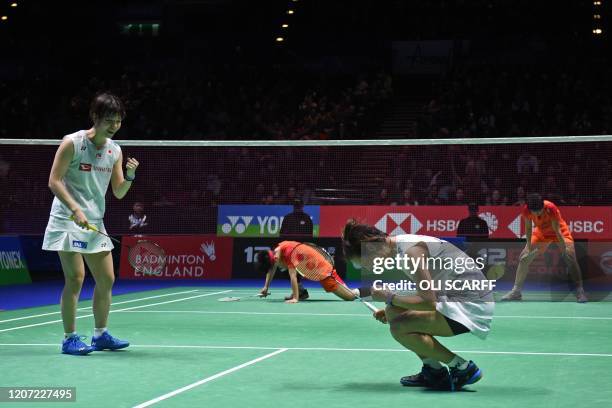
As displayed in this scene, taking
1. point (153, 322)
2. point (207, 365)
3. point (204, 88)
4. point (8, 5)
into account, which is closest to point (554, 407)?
point (207, 365)

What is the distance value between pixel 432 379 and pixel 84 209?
128 inches

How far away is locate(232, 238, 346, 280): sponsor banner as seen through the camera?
18094mm

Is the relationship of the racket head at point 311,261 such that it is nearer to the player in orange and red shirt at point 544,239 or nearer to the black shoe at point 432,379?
the player in orange and red shirt at point 544,239

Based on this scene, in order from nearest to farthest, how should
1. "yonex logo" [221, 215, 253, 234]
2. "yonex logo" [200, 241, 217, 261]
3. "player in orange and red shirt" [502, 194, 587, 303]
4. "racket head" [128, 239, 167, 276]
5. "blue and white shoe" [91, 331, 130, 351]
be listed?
1. "blue and white shoe" [91, 331, 130, 351]
2. "player in orange and red shirt" [502, 194, 587, 303]
3. "racket head" [128, 239, 167, 276]
4. "yonex logo" [221, 215, 253, 234]
5. "yonex logo" [200, 241, 217, 261]

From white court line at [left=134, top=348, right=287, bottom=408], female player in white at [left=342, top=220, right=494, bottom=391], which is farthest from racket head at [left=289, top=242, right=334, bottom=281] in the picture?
female player in white at [left=342, top=220, right=494, bottom=391]

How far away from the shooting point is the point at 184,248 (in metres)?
18.6

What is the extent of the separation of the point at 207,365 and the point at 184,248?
1149cm

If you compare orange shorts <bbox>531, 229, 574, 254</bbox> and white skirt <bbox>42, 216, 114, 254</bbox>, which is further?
orange shorts <bbox>531, 229, 574, 254</bbox>

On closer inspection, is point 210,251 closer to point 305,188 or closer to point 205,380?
point 305,188

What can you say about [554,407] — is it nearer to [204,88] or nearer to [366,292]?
[366,292]

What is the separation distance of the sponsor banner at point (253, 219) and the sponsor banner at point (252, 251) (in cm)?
22

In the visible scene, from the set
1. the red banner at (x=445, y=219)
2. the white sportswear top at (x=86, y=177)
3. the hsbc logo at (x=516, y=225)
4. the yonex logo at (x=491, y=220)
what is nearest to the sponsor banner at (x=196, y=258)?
the red banner at (x=445, y=219)

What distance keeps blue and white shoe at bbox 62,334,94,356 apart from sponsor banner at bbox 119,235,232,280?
34.4 ft

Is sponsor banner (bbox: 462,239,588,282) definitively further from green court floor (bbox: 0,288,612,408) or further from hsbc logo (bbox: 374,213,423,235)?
green court floor (bbox: 0,288,612,408)
